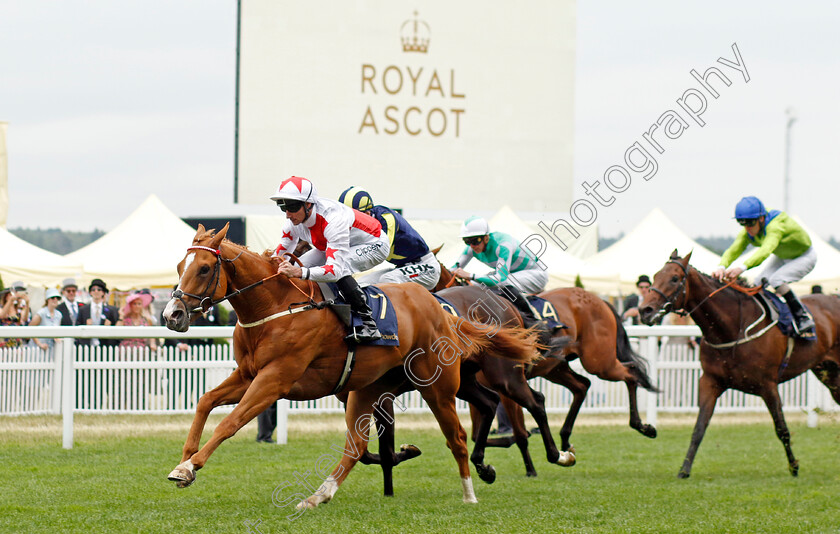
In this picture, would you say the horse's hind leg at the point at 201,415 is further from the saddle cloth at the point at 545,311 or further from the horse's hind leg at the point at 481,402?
the saddle cloth at the point at 545,311

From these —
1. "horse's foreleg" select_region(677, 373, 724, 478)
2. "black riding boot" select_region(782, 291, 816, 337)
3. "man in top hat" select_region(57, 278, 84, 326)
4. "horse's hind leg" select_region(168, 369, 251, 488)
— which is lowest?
"horse's foreleg" select_region(677, 373, 724, 478)

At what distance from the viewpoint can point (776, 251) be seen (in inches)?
352

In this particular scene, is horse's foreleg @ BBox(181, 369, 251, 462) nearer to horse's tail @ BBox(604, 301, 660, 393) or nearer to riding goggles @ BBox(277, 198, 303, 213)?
riding goggles @ BBox(277, 198, 303, 213)

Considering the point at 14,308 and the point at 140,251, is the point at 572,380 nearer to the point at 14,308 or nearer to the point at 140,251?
the point at 14,308

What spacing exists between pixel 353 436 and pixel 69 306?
247 inches

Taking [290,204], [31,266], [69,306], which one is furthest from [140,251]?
[290,204]

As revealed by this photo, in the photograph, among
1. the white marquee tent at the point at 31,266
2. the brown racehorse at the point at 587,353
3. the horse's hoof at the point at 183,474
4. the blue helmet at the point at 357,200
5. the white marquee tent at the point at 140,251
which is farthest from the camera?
the white marquee tent at the point at 140,251

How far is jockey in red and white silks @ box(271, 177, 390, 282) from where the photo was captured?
572 cm

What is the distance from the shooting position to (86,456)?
8.81 meters

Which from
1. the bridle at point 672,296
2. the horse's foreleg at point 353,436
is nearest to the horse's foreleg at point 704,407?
the bridle at point 672,296

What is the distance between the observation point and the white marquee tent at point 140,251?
→ 52.1ft

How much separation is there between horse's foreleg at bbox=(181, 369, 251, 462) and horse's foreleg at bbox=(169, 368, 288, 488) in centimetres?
1

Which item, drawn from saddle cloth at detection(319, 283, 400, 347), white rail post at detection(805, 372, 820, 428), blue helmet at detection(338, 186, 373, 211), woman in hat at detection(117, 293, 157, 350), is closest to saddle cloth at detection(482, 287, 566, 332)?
blue helmet at detection(338, 186, 373, 211)

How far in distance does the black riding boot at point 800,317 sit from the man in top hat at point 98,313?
7.11 meters
